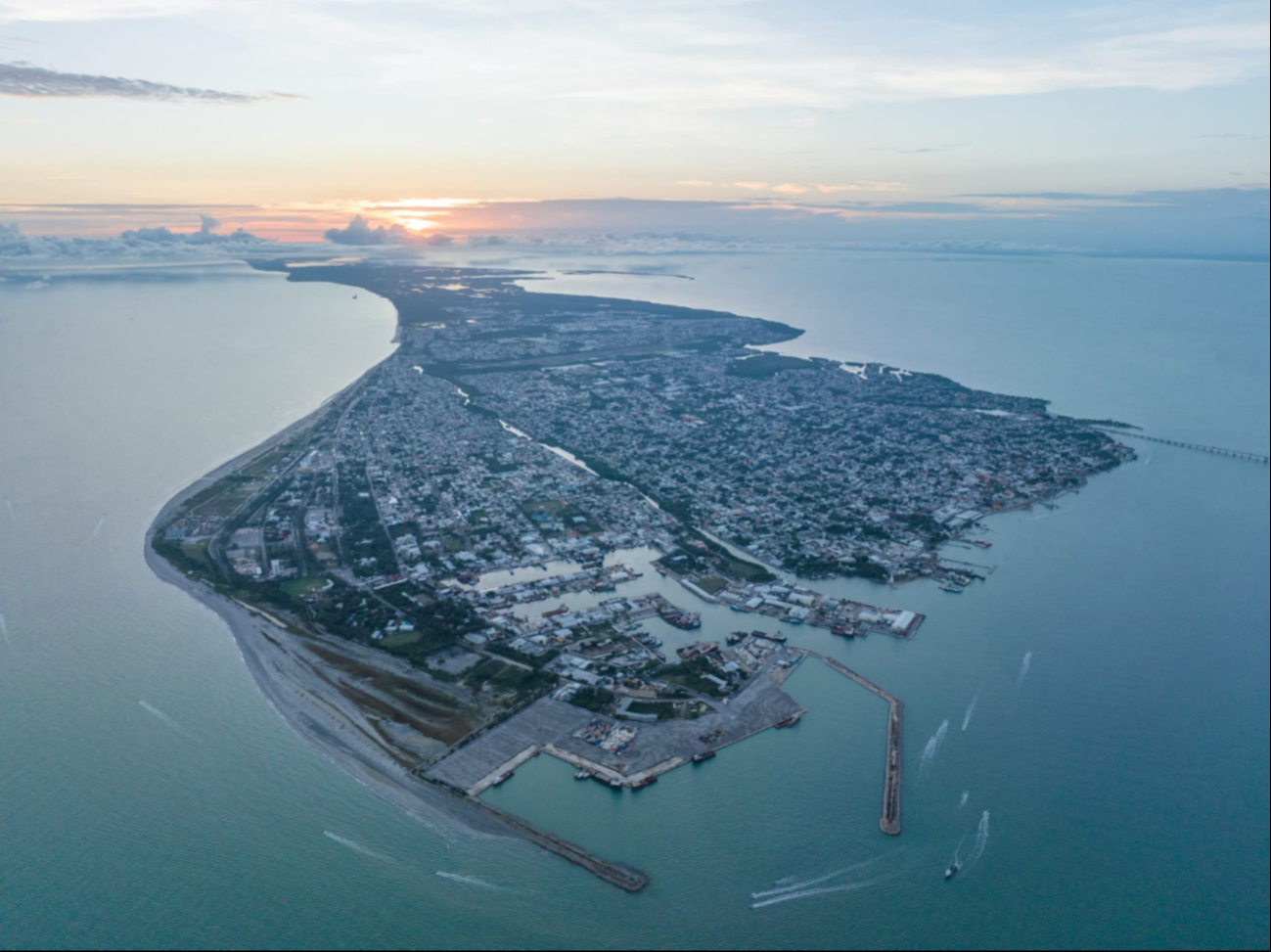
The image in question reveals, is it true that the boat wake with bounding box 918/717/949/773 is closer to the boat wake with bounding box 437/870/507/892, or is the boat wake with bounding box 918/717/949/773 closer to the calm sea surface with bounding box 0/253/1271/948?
the calm sea surface with bounding box 0/253/1271/948

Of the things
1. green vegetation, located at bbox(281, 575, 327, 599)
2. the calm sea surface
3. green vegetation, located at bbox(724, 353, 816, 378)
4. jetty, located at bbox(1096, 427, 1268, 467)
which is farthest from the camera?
green vegetation, located at bbox(724, 353, 816, 378)

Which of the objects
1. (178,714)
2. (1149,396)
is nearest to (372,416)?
(178,714)

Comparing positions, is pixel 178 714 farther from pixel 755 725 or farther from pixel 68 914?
pixel 755 725

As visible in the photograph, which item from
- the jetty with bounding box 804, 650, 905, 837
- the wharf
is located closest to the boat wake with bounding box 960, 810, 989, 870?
the jetty with bounding box 804, 650, 905, 837

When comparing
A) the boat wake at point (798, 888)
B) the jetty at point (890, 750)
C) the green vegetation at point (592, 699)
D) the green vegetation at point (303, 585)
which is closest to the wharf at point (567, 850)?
the boat wake at point (798, 888)

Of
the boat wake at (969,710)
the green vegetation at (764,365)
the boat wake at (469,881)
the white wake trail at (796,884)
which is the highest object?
the green vegetation at (764,365)

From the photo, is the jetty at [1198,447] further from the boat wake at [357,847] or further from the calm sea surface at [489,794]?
the boat wake at [357,847]

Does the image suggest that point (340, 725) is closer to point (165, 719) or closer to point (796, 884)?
point (165, 719)
